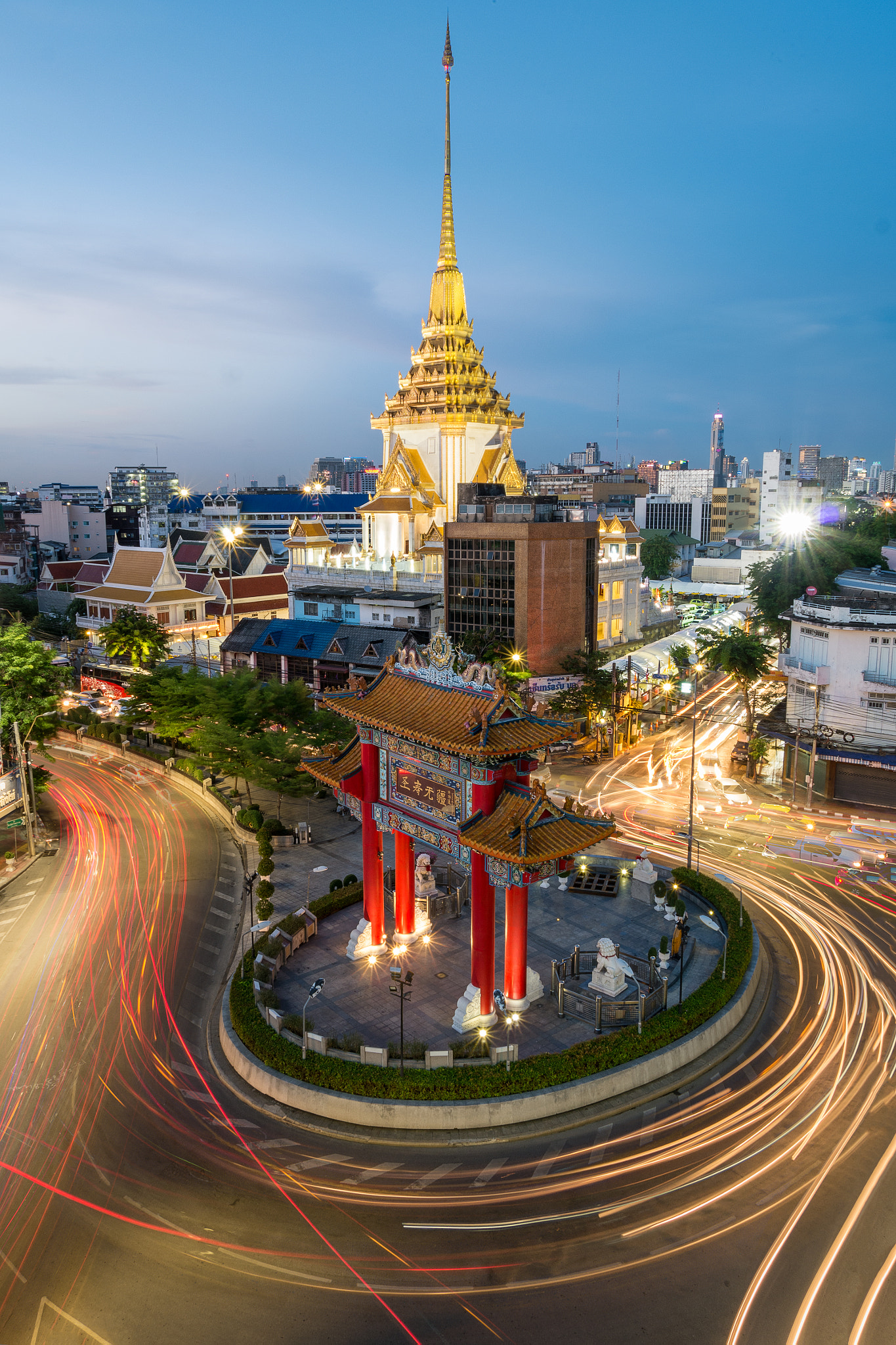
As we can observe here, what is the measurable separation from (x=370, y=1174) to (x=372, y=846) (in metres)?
10.00

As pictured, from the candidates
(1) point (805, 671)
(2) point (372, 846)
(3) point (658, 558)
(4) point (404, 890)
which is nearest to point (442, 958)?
(4) point (404, 890)

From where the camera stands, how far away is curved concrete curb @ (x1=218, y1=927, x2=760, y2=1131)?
20.3m

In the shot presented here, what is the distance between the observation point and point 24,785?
3944 cm

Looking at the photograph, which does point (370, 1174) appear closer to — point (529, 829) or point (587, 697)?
point (529, 829)

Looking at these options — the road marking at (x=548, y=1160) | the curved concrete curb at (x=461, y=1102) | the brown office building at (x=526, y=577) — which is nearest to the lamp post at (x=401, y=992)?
the curved concrete curb at (x=461, y=1102)

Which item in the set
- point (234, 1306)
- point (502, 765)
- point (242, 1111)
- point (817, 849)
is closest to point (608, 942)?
point (502, 765)

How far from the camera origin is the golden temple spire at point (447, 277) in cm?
7862

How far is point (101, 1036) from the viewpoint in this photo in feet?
80.6

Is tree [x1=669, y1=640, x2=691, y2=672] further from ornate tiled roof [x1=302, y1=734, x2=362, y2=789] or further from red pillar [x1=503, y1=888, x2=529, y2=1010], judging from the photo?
red pillar [x1=503, y1=888, x2=529, y2=1010]

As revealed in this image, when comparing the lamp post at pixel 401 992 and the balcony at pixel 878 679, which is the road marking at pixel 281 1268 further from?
the balcony at pixel 878 679

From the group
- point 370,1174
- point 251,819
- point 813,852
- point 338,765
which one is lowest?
point 813,852

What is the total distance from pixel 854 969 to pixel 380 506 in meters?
59.0

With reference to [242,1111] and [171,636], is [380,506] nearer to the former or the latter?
[171,636]

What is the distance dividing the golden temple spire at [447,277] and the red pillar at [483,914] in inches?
2657
